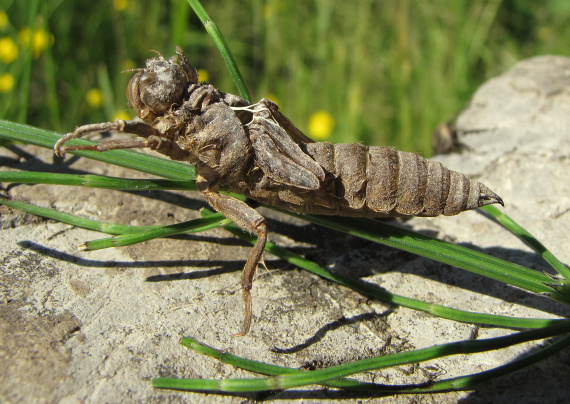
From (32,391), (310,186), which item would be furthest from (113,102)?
(32,391)

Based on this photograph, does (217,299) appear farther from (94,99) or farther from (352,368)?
(94,99)

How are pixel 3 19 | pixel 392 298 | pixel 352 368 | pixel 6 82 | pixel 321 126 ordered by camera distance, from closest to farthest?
pixel 352 368 → pixel 392 298 → pixel 6 82 → pixel 3 19 → pixel 321 126

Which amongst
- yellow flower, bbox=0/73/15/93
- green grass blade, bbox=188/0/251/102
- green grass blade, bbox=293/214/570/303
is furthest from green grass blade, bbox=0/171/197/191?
yellow flower, bbox=0/73/15/93

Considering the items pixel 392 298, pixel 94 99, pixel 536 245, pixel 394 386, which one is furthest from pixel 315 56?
pixel 394 386

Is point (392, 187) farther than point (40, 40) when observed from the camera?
No

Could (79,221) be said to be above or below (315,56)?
below

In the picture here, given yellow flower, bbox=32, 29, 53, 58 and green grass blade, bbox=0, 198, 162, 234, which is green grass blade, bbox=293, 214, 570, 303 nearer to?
green grass blade, bbox=0, 198, 162, 234
